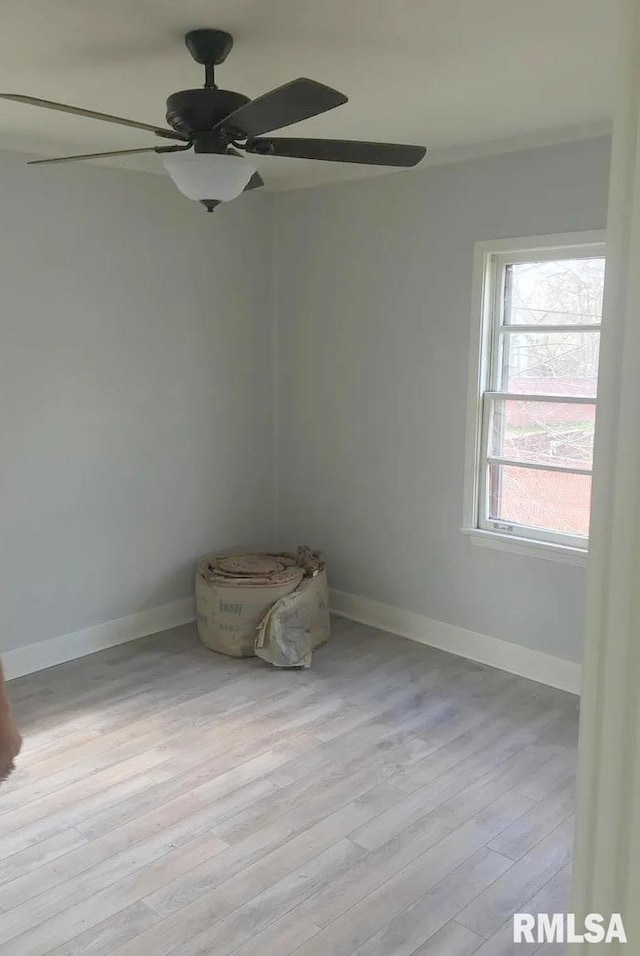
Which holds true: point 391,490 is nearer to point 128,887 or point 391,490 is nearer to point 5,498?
point 5,498

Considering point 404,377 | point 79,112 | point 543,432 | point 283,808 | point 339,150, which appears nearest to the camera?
point 79,112

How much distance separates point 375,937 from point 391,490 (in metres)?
2.42

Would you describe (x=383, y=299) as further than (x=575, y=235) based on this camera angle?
Yes

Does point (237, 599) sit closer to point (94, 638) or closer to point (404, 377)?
point (94, 638)

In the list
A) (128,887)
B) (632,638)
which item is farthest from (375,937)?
(632,638)

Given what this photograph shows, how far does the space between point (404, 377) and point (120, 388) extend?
56.9 inches

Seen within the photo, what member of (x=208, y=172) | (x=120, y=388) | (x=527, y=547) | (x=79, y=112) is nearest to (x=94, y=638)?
(x=120, y=388)

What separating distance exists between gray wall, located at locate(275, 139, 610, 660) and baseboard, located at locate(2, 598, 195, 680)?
→ 0.89 m

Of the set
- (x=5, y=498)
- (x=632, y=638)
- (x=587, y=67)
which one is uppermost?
(x=587, y=67)

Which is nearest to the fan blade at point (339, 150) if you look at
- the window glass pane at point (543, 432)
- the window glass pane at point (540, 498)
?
the window glass pane at point (543, 432)

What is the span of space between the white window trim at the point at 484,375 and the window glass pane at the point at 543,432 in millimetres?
103

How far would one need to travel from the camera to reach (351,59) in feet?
7.97

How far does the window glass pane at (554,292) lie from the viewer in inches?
136

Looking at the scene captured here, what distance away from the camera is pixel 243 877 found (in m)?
2.41
